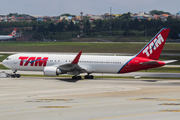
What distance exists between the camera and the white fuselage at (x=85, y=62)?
51656 millimetres

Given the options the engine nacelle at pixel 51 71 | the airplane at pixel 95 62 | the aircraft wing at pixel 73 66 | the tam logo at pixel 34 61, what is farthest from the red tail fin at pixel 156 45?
the tam logo at pixel 34 61

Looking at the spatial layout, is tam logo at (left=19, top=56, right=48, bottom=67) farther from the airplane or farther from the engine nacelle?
the engine nacelle

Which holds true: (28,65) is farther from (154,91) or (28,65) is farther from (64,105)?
(64,105)

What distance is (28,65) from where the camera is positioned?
5381 centimetres

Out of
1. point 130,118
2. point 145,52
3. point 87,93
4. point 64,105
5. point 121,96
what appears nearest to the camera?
point 130,118

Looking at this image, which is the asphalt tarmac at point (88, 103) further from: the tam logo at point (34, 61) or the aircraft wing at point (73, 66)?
the tam logo at point (34, 61)

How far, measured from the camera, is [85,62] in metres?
52.5

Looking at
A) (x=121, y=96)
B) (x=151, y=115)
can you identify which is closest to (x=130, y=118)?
(x=151, y=115)

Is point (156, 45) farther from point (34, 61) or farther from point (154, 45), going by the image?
Answer: point (34, 61)

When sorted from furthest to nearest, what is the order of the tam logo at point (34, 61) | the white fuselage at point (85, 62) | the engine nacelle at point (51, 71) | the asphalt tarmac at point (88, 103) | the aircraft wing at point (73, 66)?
the tam logo at point (34, 61)
the white fuselage at point (85, 62)
the engine nacelle at point (51, 71)
the aircraft wing at point (73, 66)
the asphalt tarmac at point (88, 103)

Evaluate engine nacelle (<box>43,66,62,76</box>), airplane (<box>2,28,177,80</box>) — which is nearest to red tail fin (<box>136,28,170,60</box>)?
airplane (<box>2,28,177,80</box>)

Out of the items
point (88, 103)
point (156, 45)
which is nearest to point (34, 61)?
point (156, 45)

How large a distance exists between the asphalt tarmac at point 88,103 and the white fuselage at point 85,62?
1013 centimetres

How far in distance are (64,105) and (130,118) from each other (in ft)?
24.0
